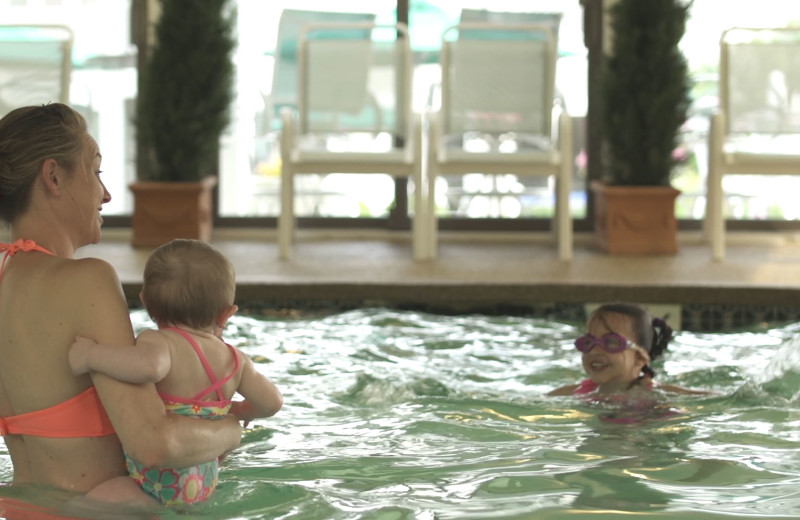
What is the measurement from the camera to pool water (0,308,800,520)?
2.11 meters

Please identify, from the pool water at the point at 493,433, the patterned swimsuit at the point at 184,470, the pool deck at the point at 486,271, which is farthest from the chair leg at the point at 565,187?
the patterned swimsuit at the point at 184,470

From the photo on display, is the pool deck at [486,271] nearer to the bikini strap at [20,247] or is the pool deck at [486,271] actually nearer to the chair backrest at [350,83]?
the chair backrest at [350,83]

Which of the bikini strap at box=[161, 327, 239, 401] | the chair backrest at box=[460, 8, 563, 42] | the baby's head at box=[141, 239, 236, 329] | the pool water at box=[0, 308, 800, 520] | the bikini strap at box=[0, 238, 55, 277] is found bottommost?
the pool water at box=[0, 308, 800, 520]

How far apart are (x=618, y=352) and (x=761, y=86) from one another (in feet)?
10.7

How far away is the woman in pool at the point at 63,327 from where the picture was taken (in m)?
1.65

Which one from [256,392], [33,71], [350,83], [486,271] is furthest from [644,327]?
[33,71]

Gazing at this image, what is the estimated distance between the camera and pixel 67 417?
1698mm

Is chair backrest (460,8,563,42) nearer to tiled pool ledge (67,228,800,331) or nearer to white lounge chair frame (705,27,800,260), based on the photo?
white lounge chair frame (705,27,800,260)

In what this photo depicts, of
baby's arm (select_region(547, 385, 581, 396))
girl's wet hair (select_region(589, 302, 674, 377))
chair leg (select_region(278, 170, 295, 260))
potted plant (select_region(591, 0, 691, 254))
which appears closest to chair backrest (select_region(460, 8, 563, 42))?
potted plant (select_region(591, 0, 691, 254))

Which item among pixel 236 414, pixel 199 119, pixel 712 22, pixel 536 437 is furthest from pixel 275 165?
pixel 236 414

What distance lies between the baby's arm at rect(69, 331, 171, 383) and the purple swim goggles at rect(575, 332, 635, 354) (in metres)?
1.67

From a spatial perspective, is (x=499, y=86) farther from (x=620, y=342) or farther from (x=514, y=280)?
(x=620, y=342)

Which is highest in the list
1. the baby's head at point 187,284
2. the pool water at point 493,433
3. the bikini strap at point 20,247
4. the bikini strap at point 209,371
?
the bikini strap at point 20,247

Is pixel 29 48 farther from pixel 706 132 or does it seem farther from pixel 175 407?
pixel 175 407
